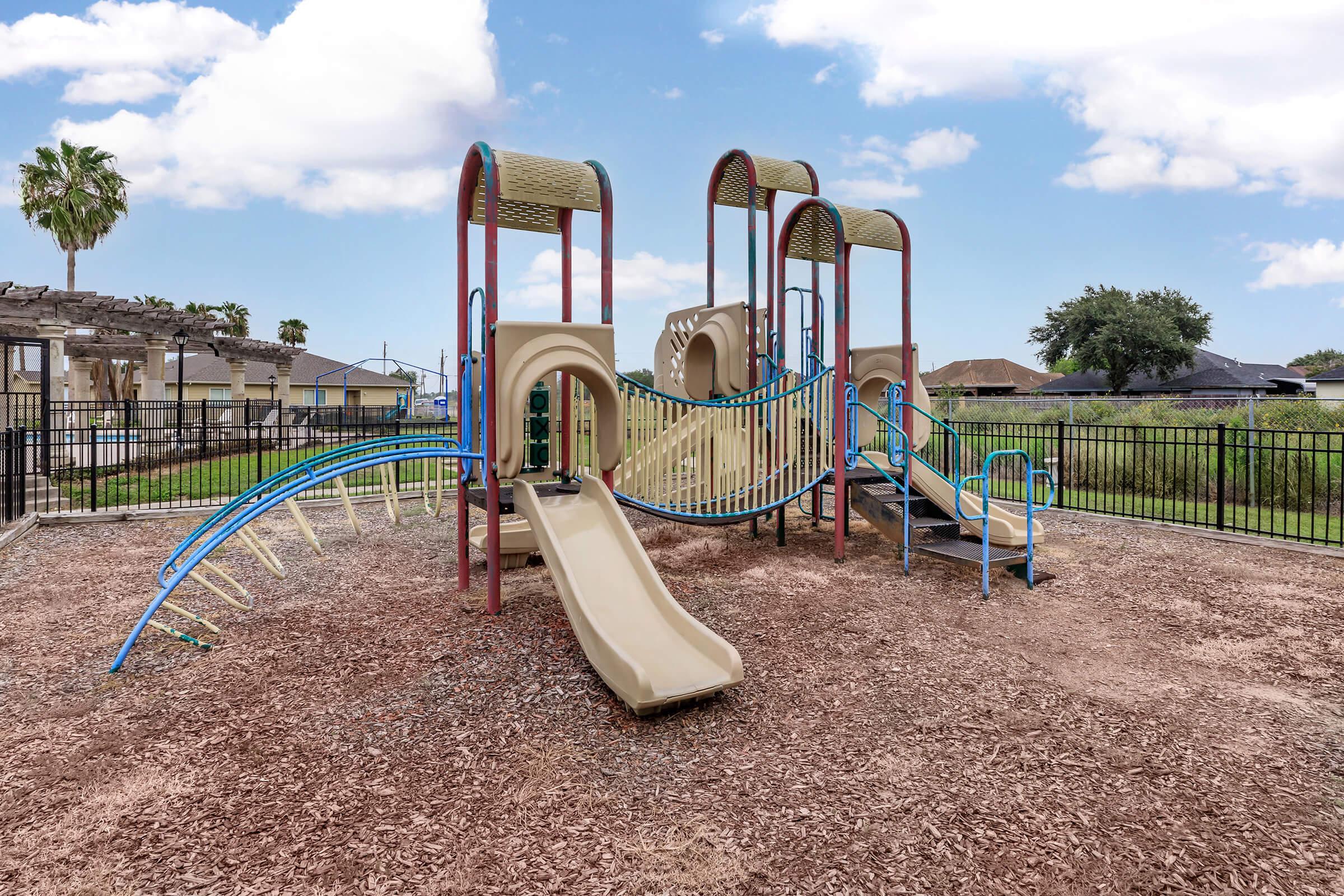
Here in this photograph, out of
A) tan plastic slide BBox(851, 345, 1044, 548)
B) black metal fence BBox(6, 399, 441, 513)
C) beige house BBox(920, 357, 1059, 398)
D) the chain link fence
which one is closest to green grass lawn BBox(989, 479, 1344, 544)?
the chain link fence

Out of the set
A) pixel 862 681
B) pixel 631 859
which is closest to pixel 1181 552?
pixel 862 681

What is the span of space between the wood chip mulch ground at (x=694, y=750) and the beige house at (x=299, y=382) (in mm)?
40541

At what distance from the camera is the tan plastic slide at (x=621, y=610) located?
12.6 ft

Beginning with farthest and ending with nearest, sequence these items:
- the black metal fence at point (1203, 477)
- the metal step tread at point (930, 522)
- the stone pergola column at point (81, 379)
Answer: the stone pergola column at point (81, 379) < the black metal fence at point (1203, 477) < the metal step tread at point (930, 522)

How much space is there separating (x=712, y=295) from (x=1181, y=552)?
616 cm

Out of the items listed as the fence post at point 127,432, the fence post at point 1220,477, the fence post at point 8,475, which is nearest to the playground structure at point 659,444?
the fence post at point 1220,477

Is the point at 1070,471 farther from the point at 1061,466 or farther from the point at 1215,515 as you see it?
the point at 1061,466

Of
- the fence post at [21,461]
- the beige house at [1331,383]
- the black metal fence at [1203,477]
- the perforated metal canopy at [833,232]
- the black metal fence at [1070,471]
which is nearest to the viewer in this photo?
the perforated metal canopy at [833,232]

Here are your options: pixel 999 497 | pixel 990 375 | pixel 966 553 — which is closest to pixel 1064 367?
pixel 990 375

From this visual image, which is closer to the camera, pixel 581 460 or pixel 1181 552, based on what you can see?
pixel 581 460

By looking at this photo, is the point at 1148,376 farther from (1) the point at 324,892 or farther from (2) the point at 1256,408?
(1) the point at 324,892

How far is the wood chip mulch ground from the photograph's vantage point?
262cm

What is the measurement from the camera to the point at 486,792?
3.08 meters

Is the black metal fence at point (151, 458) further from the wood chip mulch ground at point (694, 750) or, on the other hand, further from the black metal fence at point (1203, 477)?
the black metal fence at point (1203, 477)
